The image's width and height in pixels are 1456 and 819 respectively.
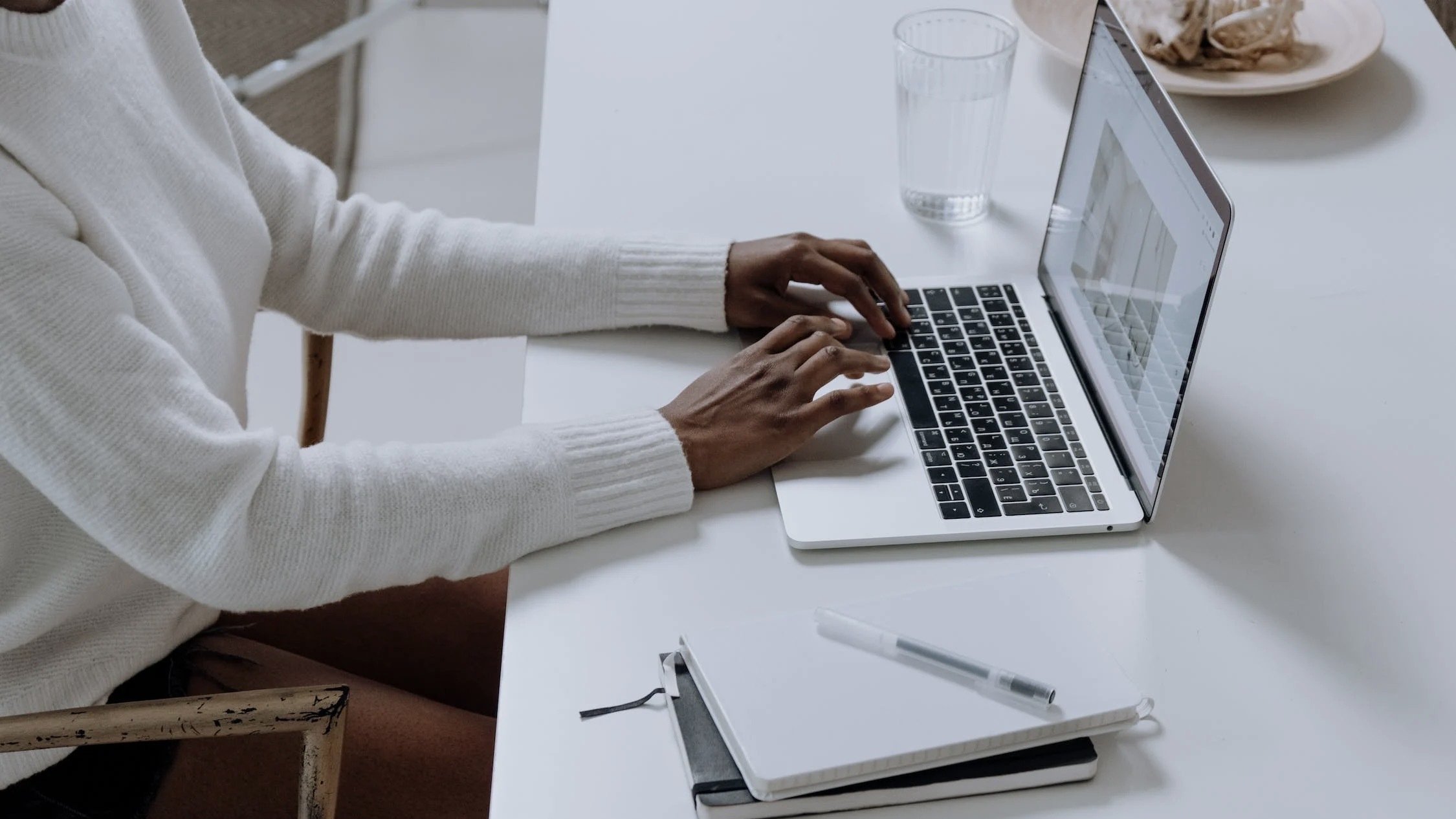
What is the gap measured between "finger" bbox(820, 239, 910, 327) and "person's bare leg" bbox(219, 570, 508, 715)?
1.32ft

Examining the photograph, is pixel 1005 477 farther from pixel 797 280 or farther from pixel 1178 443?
pixel 797 280

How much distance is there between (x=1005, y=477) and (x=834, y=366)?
0.47ft

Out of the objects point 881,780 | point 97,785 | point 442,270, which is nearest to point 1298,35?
point 442,270

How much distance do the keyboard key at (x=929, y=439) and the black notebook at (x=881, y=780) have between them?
26cm

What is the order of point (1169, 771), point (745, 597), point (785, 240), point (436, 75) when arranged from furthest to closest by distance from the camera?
point (436, 75) → point (785, 240) → point (745, 597) → point (1169, 771)

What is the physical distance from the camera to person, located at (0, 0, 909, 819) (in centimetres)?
75

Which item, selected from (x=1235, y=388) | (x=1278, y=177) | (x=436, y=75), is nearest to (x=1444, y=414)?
(x=1235, y=388)

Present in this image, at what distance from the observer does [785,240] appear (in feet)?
3.38

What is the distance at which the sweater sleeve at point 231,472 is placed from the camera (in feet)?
2.37

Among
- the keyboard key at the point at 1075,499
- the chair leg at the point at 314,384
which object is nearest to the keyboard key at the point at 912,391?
the keyboard key at the point at 1075,499

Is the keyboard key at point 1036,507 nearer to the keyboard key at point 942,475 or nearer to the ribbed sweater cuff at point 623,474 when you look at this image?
the keyboard key at point 942,475

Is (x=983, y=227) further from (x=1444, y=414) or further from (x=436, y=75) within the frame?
(x=436, y=75)

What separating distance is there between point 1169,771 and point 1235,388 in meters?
0.36

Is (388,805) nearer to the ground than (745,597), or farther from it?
nearer to the ground
